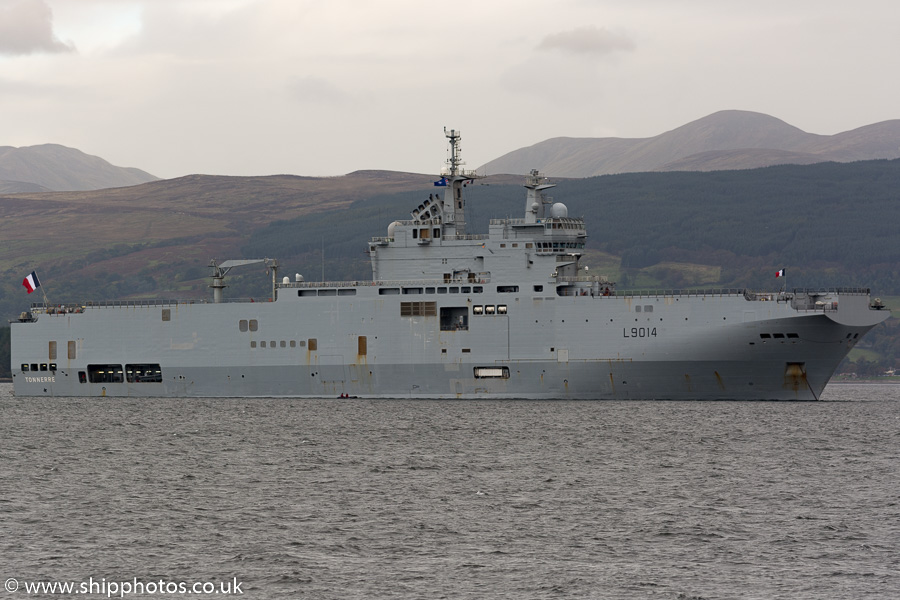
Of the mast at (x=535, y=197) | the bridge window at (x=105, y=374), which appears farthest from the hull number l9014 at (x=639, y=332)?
the bridge window at (x=105, y=374)

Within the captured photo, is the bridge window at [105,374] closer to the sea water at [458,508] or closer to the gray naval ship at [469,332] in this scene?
the gray naval ship at [469,332]

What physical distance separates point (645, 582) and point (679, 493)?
1016 cm

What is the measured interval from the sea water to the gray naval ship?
4792mm

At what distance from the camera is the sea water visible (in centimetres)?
2241

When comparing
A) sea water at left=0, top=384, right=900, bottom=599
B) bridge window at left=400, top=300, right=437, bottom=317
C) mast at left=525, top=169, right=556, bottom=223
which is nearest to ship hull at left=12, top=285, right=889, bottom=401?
bridge window at left=400, top=300, right=437, bottom=317

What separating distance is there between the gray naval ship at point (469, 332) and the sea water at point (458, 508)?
479 centimetres

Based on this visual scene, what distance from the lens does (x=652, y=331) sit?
55750 millimetres

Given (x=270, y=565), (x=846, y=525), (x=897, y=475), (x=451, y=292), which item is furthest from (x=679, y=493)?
(x=451, y=292)

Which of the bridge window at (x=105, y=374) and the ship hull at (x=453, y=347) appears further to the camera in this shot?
the bridge window at (x=105, y=374)

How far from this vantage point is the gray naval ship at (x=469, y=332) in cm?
5512

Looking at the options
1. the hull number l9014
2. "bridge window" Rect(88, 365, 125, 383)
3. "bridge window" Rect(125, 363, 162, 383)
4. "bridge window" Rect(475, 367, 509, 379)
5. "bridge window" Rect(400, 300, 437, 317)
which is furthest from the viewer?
"bridge window" Rect(88, 365, 125, 383)

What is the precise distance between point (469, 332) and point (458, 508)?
29355 millimetres

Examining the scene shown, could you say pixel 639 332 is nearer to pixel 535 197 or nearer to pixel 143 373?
pixel 535 197

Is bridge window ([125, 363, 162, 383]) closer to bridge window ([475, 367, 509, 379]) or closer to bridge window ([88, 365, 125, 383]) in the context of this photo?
bridge window ([88, 365, 125, 383])
